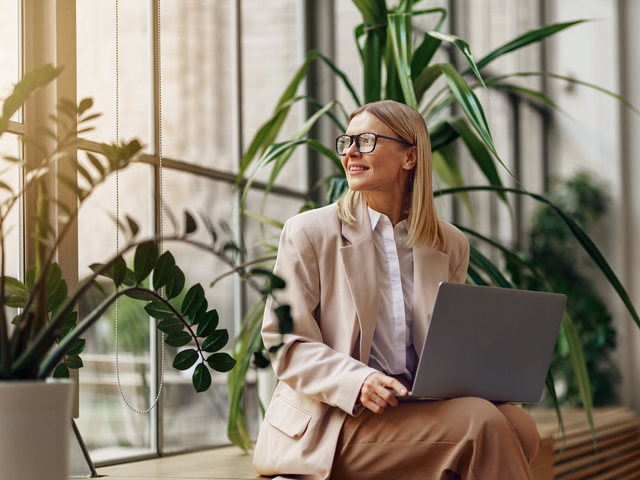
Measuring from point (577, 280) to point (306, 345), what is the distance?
4.83m

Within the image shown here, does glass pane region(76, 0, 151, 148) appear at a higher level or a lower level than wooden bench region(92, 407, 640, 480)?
higher

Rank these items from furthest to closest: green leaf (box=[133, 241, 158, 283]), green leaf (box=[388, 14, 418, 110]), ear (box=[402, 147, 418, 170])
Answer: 1. green leaf (box=[388, 14, 418, 110])
2. ear (box=[402, 147, 418, 170])
3. green leaf (box=[133, 241, 158, 283])

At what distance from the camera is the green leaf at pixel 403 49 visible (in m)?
1.94

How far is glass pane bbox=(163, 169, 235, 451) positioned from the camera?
8.35 ft

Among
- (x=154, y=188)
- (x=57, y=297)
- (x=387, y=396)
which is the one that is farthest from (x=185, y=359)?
(x=154, y=188)

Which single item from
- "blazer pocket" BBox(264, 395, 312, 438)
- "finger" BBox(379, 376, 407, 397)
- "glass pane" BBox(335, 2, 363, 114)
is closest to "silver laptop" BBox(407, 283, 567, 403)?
"finger" BBox(379, 376, 407, 397)

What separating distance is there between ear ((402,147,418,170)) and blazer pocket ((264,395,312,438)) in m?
0.65

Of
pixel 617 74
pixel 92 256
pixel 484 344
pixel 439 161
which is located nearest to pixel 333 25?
pixel 439 161

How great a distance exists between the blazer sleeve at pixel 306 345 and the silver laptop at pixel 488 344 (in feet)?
0.47

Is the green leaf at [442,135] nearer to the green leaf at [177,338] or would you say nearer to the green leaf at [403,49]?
the green leaf at [403,49]

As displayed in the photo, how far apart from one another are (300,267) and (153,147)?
3.40ft

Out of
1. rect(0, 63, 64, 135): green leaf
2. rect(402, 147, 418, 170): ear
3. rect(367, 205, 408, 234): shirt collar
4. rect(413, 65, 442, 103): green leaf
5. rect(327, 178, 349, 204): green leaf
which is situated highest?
rect(413, 65, 442, 103): green leaf

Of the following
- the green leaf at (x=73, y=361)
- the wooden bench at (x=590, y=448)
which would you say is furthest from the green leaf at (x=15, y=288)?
the wooden bench at (x=590, y=448)

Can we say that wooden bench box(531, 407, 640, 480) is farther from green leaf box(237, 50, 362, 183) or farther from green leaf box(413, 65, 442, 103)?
green leaf box(237, 50, 362, 183)
